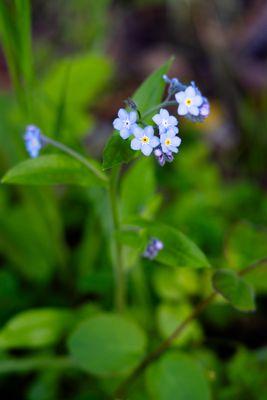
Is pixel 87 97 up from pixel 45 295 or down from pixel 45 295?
up

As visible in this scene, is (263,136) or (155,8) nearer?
(263,136)

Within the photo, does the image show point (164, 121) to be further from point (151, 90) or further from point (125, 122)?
point (151, 90)

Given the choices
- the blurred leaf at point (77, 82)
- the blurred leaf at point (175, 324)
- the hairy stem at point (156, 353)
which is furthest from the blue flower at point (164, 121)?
the blurred leaf at point (77, 82)

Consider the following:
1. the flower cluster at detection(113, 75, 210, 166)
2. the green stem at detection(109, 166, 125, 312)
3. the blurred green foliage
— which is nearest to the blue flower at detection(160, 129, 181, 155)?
the flower cluster at detection(113, 75, 210, 166)

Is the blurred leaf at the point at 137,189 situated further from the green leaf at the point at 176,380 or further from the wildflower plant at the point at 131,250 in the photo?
the green leaf at the point at 176,380

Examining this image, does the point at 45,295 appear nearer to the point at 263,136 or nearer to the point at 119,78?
the point at 263,136

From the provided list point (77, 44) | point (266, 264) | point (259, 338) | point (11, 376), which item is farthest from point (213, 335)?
point (77, 44)

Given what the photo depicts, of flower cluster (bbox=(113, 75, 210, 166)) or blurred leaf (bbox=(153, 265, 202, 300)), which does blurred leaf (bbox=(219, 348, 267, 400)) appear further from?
flower cluster (bbox=(113, 75, 210, 166))
